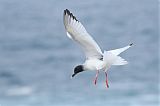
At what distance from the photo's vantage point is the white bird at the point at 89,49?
655 cm

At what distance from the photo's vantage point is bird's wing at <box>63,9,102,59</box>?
6605mm

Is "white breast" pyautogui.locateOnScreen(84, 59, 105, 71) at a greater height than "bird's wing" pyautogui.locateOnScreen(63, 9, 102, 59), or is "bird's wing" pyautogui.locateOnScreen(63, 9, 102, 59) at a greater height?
"bird's wing" pyautogui.locateOnScreen(63, 9, 102, 59)

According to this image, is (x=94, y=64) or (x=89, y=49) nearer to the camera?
(x=94, y=64)

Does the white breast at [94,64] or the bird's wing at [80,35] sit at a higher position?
the bird's wing at [80,35]

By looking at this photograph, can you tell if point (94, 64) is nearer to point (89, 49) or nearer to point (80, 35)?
point (89, 49)

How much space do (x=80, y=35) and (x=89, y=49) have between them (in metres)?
0.20

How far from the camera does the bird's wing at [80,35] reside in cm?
661

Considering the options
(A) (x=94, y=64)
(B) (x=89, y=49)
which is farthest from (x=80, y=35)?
(A) (x=94, y=64)

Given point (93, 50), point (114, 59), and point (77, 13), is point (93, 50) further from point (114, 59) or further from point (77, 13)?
point (77, 13)

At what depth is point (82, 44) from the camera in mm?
6785

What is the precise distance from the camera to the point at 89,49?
22.3 ft

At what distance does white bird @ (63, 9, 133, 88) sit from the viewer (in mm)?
6551

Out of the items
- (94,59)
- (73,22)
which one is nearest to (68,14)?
(73,22)

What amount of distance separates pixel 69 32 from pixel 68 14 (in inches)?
7.5
